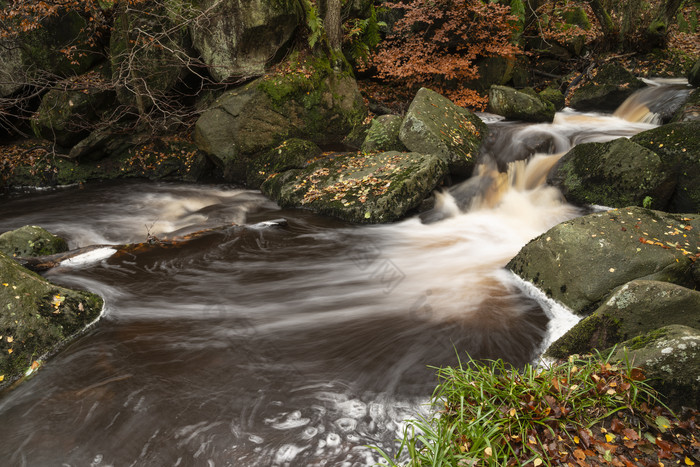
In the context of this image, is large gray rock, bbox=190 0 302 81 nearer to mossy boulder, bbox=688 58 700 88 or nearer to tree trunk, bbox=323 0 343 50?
tree trunk, bbox=323 0 343 50

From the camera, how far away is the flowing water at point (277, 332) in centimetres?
300

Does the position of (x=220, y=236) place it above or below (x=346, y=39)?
below

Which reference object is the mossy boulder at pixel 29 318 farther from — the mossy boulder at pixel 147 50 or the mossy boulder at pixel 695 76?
the mossy boulder at pixel 695 76

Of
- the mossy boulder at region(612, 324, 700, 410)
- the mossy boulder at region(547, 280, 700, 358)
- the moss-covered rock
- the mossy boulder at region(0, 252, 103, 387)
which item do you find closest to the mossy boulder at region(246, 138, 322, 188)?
the moss-covered rock

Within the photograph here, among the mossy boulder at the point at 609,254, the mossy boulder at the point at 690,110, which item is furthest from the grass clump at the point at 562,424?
the mossy boulder at the point at 690,110

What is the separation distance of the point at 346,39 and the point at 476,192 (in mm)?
7104

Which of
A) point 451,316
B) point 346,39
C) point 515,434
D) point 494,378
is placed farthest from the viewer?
point 346,39

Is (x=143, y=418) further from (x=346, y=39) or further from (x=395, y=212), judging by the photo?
(x=346, y=39)

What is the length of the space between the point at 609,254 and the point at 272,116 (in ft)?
26.4

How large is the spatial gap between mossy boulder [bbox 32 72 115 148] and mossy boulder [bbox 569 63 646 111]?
13.5 m

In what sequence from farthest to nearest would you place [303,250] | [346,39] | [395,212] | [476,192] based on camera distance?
[346,39]
[476,192]
[395,212]
[303,250]

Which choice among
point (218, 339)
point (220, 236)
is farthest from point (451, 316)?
point (220, 236)

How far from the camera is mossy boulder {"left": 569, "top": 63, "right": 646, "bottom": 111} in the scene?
36.8 ft

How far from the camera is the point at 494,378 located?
2.94 m
